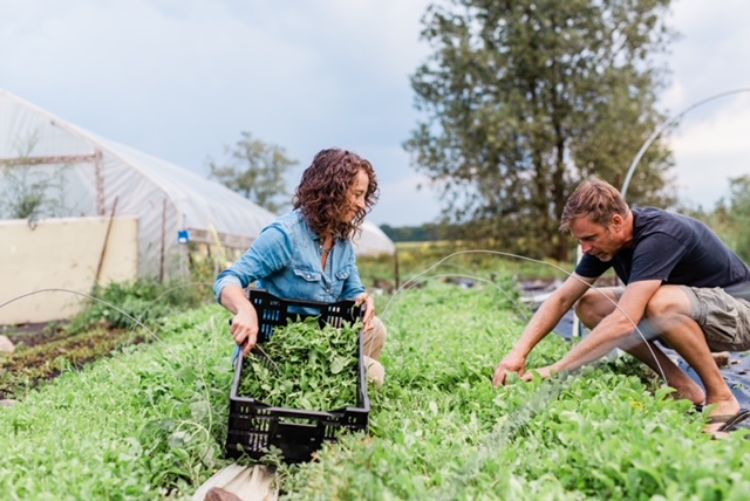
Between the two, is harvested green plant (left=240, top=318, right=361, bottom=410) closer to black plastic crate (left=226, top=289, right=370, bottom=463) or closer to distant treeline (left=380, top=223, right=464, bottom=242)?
black plastic crate (left=226, top=289, right=370, bottom=463)

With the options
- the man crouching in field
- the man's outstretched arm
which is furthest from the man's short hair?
the man's outstretched arm

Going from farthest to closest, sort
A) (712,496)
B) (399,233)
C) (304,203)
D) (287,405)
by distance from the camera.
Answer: (399,233)
(304,203)
(287,405)
(712,496)

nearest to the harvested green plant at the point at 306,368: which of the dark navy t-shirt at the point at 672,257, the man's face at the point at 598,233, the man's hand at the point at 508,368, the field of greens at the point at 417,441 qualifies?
the field of greens at the point at 417,441

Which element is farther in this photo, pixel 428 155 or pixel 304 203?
pixel 428 155

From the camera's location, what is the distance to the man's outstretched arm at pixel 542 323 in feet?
10.6

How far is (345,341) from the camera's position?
2928mm

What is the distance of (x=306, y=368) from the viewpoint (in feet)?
9.16

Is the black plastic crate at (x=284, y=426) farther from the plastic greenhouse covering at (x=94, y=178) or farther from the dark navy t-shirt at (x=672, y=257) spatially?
the plastic greenhouse covering at (x=94, y=178)

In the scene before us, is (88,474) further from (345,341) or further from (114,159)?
(114,159)

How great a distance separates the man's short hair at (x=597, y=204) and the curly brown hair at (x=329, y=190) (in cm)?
95

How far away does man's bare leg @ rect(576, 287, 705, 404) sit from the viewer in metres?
3.43

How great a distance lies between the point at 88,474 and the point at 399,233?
21.4 m

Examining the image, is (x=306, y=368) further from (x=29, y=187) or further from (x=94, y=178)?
(x=94, y=178)

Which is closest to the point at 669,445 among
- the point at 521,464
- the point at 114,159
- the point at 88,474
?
the point at 521,464
